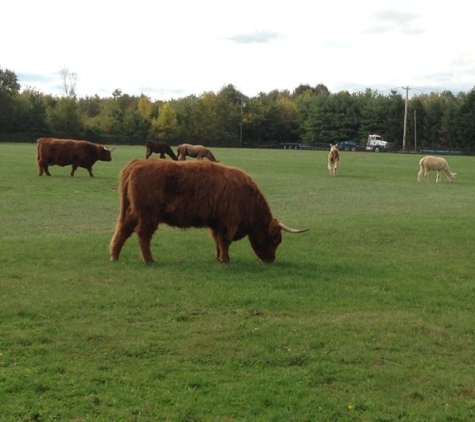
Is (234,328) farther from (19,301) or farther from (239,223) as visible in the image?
(239,223)

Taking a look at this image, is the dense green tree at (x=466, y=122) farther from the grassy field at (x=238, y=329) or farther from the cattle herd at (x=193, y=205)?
the cattle herd at (x=193, y=205)

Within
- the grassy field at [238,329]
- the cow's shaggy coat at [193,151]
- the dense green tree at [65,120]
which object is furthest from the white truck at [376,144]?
the grassy field at [238,329]

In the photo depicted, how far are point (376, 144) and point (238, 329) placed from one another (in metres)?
104

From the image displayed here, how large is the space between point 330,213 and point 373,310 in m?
12.0

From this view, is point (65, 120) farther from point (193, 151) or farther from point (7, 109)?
point (193, 151)

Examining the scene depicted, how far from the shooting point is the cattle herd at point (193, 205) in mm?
11188

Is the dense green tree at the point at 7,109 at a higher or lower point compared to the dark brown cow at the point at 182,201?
higher

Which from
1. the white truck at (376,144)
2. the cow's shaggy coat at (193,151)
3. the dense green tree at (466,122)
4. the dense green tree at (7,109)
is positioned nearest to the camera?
the cow's shaggy coat at (193,151)

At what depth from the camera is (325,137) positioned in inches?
4843

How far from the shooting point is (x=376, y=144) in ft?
357

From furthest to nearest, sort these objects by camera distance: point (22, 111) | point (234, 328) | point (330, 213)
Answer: point (22, 111) → point (330, 213) → point (234, 328)

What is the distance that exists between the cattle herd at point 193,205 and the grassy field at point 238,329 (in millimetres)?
484

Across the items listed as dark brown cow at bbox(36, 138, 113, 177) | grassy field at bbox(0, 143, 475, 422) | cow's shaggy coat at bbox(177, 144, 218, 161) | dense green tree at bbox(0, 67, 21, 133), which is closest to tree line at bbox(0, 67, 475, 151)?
dense green tree at bbox(0, 67, 21, 133)

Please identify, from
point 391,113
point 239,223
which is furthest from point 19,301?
point 391,113
